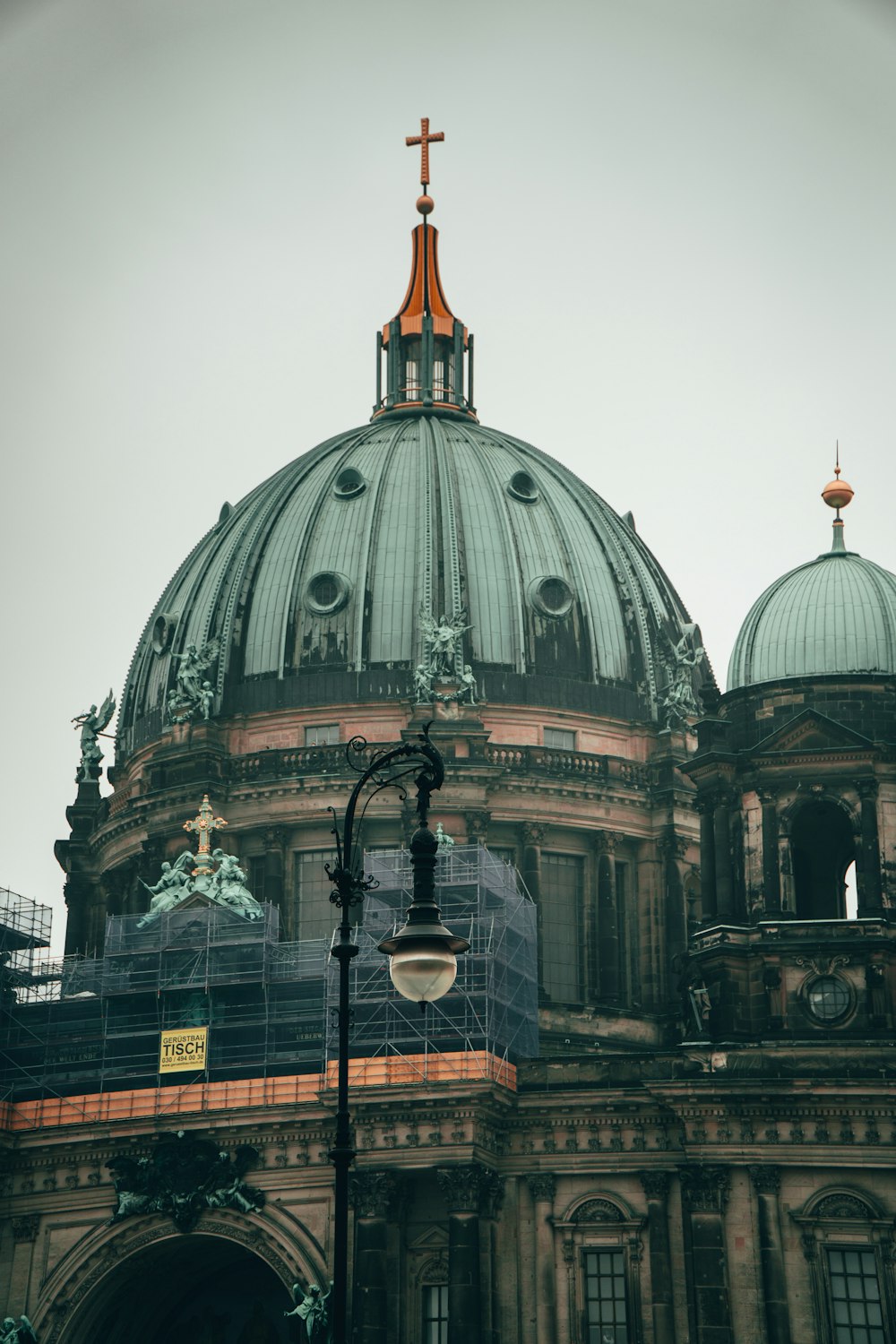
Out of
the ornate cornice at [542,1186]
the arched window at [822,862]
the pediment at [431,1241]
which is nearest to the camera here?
the ornate cornice at [542,1186]

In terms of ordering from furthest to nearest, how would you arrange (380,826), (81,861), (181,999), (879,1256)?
(81,861) < (380,826) < (181,999) < (879,1256)

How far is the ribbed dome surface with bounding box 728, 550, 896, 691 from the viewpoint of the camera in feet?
218

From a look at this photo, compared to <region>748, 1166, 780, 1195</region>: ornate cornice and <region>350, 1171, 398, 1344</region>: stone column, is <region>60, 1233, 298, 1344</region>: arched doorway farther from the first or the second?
<region>748, 1166, 780, 1195</region>: ornate cornice

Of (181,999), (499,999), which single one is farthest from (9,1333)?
(499,999)

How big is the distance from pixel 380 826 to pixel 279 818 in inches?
142

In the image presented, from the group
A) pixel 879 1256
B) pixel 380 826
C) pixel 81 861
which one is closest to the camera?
pixel 879 1256

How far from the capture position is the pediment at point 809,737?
64.4 meters

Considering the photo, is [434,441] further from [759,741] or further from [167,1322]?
[167,1322]

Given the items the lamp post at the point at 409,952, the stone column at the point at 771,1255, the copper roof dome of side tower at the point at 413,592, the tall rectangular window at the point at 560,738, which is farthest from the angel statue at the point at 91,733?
the lamp post at the point at 409,952

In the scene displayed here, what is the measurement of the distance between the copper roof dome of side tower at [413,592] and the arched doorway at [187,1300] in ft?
66.5

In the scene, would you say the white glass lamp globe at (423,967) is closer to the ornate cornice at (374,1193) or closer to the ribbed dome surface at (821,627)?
the ornate cornice at (374,1193)

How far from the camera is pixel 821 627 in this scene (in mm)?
66750

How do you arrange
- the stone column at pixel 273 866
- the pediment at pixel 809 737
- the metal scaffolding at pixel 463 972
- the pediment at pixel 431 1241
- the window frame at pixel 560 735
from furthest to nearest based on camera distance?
the window frame at pixel 560 735 → the stone column at pixel 273 866 → the metal scaffolding at pixel 463 972 → the pediment at pixel 809 737 → the pediment at pixel 431 1241

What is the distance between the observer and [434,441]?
88062mm
